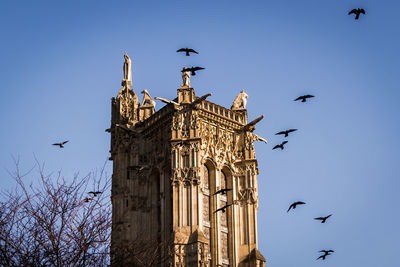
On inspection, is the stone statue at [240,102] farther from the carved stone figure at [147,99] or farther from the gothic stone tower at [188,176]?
the carved stone figure at [147,99]

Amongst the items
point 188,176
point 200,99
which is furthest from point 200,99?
point 188,176

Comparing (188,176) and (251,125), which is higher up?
(251,125)

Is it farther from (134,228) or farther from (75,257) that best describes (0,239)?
(134,228)

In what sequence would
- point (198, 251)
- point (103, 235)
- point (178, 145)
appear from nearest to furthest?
point (103, 235) → point (198, 251) → point (178, 145)

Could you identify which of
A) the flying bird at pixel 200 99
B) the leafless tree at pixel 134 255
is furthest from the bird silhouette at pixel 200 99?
the leafless tree at pixel 134 255

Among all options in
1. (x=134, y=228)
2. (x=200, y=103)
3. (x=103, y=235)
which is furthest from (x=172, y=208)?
(x=103, y=235)

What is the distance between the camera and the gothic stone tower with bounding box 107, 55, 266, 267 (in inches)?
2105

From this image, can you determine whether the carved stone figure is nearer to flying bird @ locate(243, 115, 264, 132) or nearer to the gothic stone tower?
the gothic stone tower

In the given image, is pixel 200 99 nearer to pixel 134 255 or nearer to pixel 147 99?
pixel 147 99

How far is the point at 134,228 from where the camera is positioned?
55.9 m

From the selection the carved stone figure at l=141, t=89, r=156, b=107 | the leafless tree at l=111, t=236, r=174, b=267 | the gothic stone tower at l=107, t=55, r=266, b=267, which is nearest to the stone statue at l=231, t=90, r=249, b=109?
the gothic stone tower at l=107, t=55, r=266, b=267

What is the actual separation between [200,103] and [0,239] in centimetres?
3036

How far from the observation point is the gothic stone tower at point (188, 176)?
5347cm

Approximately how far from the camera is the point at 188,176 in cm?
5369
